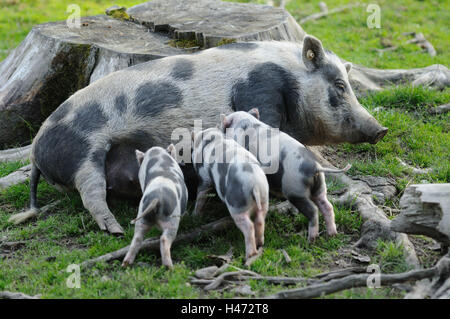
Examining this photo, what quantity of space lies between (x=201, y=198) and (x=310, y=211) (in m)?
0.92

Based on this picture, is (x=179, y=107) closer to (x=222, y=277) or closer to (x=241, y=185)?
(x=241, y=185)

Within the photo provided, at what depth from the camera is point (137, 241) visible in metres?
4.31

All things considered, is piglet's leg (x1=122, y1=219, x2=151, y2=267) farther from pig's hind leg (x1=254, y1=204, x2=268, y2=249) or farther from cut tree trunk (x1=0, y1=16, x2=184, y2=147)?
cut tree trunk (x1=0, y1=16, x2=184, y2=147)

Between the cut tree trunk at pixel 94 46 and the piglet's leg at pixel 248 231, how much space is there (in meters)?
2.49

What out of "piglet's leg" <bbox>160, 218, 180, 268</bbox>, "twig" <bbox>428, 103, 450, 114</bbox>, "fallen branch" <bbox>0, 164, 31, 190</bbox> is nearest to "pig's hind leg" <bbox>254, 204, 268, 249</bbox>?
"piglet's leg" <bbox>160, 218, 180, 268</bbox>

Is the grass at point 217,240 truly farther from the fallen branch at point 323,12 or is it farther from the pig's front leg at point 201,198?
the fallen branch at point 323,12

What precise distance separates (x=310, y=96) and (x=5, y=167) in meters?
3.26

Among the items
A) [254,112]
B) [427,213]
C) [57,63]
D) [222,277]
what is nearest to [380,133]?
[254,112]

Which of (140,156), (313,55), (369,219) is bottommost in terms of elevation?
(369,219)

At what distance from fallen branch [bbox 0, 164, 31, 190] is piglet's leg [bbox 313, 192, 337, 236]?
3079 millimetres

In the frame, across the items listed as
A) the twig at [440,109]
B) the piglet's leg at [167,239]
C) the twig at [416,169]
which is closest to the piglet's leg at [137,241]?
the piglet's leg at [167,239]

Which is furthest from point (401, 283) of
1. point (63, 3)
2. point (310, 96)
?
point (63, 3)
